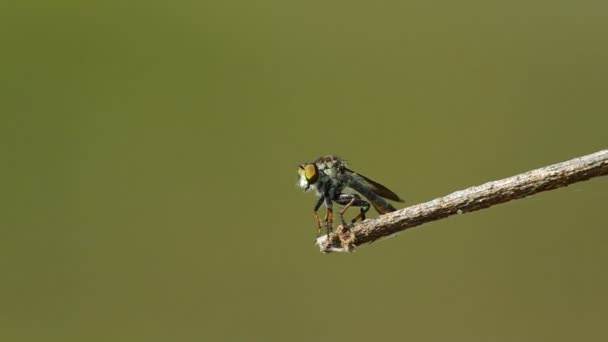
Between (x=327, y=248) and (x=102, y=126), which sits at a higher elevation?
(x=102, y=126)

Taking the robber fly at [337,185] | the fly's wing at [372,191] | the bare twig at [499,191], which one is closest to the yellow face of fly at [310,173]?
the robber fly at [337,185]

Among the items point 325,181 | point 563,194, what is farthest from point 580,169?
point 563,194

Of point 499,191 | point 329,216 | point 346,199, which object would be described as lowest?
point 499,191

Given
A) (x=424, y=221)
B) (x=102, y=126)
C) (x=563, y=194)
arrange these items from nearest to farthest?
(x=424, y=221), (x=563, y=194), (x=102, y=126)

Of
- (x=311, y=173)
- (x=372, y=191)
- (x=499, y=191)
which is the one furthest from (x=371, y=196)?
(x=499, y=191)

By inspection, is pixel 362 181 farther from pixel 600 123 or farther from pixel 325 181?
pixel 600 123

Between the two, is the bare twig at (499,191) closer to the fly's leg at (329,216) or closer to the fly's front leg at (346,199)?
the fly's leg at (329,216)

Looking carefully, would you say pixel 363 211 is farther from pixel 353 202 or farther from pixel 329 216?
pixel 329 216
